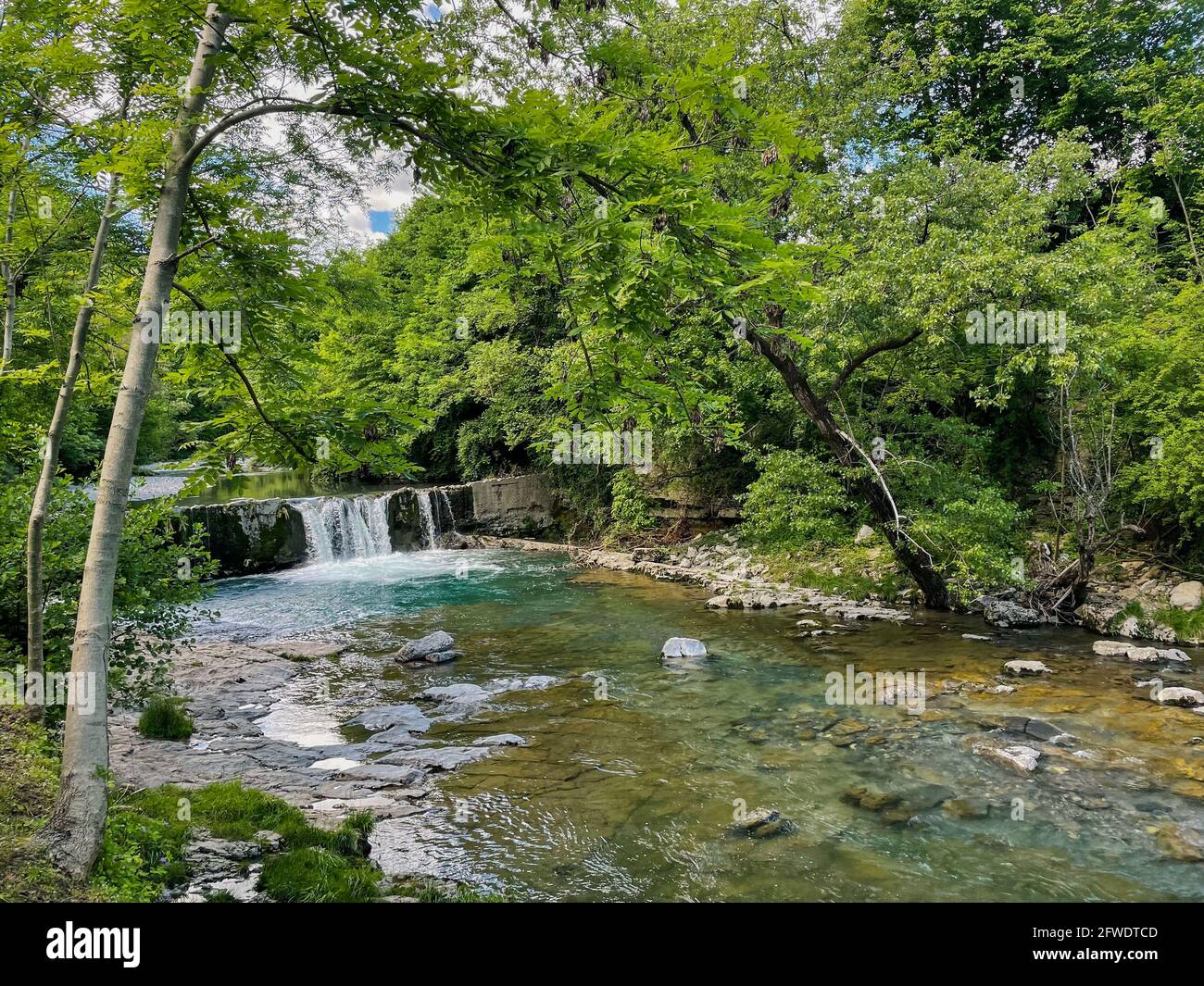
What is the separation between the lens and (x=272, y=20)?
4.20 metres

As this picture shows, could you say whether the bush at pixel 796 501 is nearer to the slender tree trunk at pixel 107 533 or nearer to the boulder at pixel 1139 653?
the boulder at pixel 1139 653

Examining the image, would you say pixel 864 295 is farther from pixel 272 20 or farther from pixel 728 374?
pixel 272 20

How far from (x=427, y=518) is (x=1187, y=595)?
2289 centimetres

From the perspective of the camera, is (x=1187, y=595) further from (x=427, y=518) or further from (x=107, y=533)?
(x=427, y=518)

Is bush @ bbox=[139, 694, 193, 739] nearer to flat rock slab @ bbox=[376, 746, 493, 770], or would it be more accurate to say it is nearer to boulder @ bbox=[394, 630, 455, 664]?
flat rock slab @ bbox=[376, 746, 493, 770]

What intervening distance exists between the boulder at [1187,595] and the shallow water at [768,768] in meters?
1.94

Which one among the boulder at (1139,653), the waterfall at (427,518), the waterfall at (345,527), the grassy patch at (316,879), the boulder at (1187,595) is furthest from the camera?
the waterfall at (427,518)

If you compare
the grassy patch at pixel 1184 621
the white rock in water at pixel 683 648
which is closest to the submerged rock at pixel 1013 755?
the white rock in water at pixel 683 648

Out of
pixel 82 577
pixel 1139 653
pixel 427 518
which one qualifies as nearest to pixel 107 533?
pixel 82 577

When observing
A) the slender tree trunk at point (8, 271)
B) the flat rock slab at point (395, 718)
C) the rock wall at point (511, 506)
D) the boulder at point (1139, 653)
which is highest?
the slender tree trunk at point (8, 271)

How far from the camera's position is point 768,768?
8398 mm

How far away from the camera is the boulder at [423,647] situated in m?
13.2
